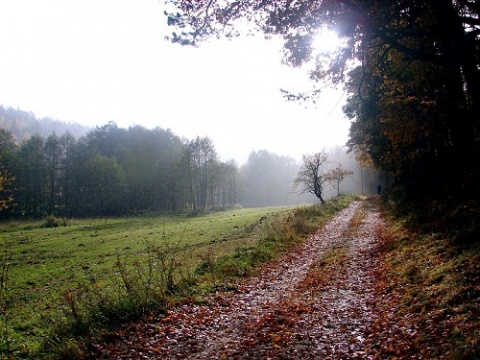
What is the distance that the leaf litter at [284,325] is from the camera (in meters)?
6.06

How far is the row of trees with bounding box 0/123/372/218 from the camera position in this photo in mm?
64562

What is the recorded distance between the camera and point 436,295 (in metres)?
7.07

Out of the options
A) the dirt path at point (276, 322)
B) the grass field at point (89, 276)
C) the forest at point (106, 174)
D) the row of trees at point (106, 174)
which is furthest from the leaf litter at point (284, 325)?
the row of trees at point (106, 174)

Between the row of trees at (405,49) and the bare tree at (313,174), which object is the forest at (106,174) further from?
the row of trees at (405,49)

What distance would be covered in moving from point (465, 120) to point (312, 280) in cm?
1177

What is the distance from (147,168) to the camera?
72.2 m

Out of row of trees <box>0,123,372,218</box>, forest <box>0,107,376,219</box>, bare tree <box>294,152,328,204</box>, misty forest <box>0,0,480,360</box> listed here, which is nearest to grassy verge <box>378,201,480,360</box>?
misty forest <box>0,0,480,360</box>

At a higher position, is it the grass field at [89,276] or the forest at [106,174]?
the forest at [106,174]

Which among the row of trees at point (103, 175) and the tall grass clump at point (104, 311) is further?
the row of trees at point (103, 175)

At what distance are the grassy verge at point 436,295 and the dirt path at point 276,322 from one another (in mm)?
636

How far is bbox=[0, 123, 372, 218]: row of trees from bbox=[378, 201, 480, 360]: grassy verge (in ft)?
178

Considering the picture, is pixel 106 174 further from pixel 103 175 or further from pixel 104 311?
pixel 104 311

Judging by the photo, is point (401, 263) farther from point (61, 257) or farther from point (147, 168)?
point (147, 168)

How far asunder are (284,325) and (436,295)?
10.6 feet
